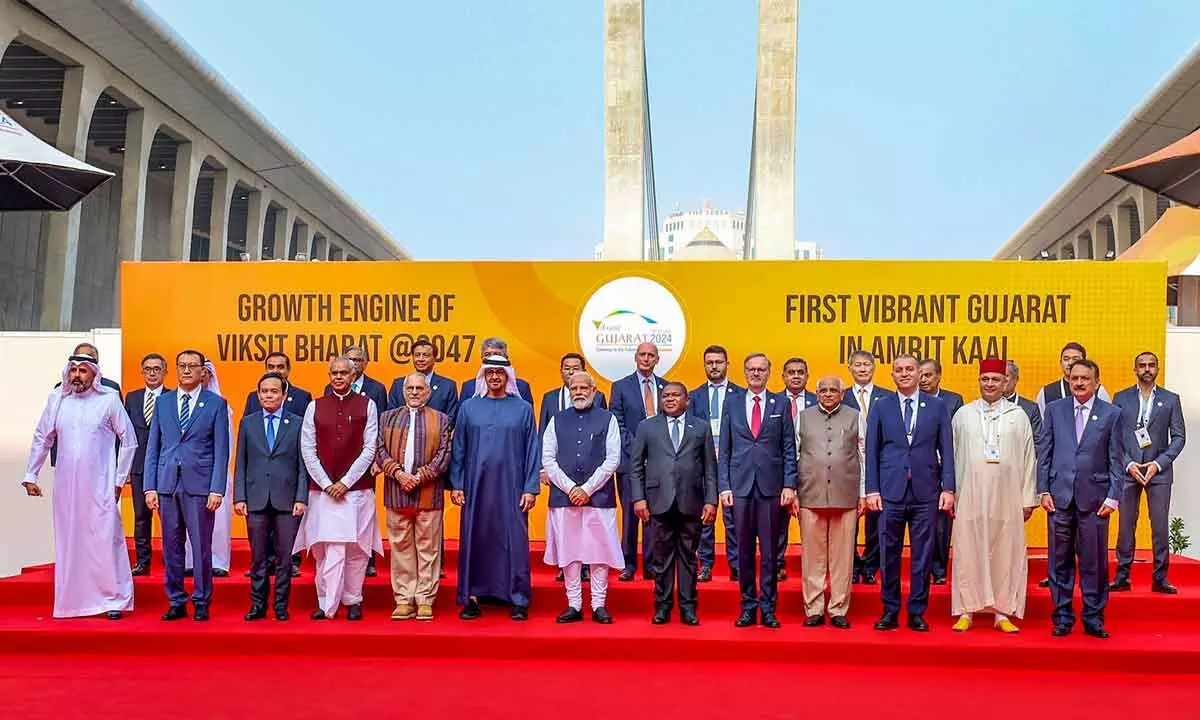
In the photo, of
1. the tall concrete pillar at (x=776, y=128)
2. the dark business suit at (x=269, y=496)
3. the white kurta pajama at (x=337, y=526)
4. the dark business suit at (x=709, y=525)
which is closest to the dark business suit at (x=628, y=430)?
the dark business suit at (x=709, y=525)

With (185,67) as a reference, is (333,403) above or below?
below

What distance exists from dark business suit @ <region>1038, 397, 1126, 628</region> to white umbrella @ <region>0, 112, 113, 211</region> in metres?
6.42

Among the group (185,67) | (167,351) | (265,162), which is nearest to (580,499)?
(167,351)

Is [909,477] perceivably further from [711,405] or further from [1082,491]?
[711,405]

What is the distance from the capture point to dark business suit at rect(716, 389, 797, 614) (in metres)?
5.60

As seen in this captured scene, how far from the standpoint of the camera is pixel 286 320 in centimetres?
764

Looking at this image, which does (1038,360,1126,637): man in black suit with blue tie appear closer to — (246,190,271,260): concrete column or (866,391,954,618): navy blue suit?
(866,391,954,618): navy blue suit

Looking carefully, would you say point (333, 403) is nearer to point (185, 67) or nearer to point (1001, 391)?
point (1001, 391)

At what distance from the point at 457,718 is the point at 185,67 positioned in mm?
17595

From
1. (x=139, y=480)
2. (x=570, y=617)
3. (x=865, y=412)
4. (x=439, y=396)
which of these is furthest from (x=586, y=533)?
(x=139, y=480)

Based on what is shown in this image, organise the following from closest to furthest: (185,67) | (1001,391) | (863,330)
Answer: (1001,391) < (863,330) < (185,67)

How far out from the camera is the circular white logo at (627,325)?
7.39m

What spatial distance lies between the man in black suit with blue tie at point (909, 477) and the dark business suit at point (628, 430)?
4.43 ft

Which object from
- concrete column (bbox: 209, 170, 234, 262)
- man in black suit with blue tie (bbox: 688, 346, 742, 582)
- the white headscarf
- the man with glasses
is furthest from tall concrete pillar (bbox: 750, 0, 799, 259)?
concrete column (bbox: 209, 170, 234, 262)
